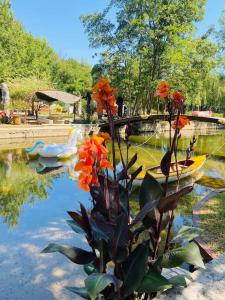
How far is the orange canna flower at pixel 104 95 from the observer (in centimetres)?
205

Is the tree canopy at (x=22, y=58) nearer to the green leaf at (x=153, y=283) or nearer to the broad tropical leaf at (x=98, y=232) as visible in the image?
the broad tropical leaf at (x=98, y=232)

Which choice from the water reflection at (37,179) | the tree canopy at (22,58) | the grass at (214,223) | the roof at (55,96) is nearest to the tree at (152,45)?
the roof at (55,96)

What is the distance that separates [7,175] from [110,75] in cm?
1512

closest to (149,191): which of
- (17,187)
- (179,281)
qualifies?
(179,281)

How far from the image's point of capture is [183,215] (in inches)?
264

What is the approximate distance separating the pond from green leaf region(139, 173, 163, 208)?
0.50 metres

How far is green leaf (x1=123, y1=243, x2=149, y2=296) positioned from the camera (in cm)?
207

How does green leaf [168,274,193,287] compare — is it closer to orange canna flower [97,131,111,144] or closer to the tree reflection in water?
orange canna flower [97,131,111,144]

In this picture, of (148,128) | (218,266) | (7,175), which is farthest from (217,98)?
(218,266)

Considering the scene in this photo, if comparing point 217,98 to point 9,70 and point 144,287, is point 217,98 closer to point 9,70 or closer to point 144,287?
point 9,70

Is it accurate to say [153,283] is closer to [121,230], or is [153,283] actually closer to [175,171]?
[121,230]

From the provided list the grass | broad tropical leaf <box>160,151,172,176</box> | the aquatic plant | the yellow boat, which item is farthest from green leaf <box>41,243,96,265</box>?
the yellow boat

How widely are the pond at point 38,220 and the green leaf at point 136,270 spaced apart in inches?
24.6

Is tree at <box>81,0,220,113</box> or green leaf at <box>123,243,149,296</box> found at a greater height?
tree at <box>81,0,220,113</box>
